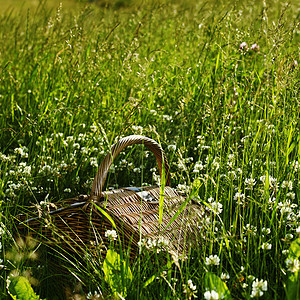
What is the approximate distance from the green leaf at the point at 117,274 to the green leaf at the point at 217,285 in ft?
0.96

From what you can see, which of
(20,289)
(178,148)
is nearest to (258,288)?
(20,289)

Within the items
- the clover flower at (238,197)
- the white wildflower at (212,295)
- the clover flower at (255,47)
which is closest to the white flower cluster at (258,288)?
the white wildflower at (212,295)

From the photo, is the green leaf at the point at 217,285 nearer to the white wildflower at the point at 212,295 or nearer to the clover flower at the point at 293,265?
the white wildflower at the point at 212,295

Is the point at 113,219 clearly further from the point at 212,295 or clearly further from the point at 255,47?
the point at 255,47

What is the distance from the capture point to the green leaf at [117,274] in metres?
1.46

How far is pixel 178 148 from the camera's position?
2354mm

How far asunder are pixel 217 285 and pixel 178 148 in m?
1.12

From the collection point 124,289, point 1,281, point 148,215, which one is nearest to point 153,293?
point 124,289

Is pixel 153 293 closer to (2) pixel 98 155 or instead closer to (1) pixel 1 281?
(1) pixel 1 281

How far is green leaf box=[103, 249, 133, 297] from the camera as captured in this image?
4.79 feet

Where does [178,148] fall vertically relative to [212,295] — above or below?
above

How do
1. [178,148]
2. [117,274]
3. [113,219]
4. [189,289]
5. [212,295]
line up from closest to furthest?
[212,295]
[189,289]
[117,274]
[113,219]
[178,148]

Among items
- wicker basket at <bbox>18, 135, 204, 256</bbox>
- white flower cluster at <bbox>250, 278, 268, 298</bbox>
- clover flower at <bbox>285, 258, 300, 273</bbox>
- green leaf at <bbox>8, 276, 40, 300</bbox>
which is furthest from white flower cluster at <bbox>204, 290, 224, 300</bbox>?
green leaf at <bbox>8, 276, 40, 300</bbox>

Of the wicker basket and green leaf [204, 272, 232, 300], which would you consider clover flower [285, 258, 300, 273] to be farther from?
the wicker basket
